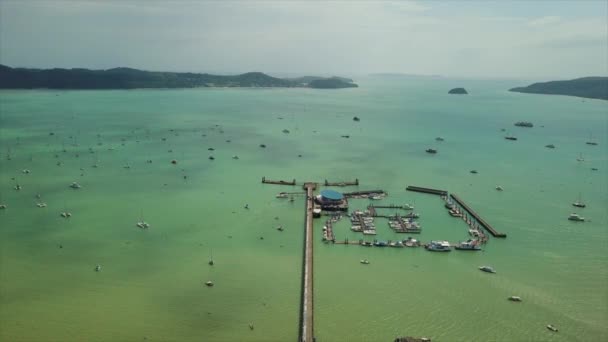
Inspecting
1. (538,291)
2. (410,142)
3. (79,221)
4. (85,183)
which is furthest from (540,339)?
(410,142)

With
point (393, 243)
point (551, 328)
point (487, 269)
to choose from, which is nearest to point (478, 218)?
point (487, 269)

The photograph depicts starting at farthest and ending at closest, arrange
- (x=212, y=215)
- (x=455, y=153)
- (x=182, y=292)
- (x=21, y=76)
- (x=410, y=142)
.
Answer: (x=21, y=76), (x=410, y=142), (x=455, y=153), (x=212, y=215), (x=182, y=292)

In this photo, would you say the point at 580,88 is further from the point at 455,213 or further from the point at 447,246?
the point at 447,246

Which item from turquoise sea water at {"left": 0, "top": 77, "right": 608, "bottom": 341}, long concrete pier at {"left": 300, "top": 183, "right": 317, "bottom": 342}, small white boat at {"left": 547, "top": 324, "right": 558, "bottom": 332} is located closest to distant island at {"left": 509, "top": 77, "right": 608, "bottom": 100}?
turquoise sea water at {"left": 0, "top": 77, "right": 608, "bottom": 341}

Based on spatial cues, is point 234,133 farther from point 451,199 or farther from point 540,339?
point 540,339

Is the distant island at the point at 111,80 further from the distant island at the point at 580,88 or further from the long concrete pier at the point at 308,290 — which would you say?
the long concrete pier at the point at 308,290

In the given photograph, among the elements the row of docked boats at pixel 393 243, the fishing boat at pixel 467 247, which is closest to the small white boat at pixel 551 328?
the fishing boat at pixel 467 247

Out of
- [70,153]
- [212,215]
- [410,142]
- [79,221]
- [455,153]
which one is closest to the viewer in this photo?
[79,221]
